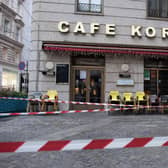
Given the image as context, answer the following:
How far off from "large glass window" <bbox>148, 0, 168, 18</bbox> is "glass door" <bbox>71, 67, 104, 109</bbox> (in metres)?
4.64

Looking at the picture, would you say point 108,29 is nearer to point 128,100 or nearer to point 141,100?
point 128,100

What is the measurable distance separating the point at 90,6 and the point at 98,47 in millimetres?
2764

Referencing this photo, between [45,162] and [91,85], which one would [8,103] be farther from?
[45,162]

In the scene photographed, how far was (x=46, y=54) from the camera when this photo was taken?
11422 mm

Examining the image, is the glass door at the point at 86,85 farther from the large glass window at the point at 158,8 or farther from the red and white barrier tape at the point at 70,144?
the red and white barrier tape at the point at 70,144

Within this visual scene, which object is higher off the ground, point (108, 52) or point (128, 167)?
point (108, 52)

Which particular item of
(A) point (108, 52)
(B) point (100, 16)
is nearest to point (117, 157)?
(A) point (108, 52)

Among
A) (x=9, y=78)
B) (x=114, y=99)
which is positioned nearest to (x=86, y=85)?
(x=114, y=99)

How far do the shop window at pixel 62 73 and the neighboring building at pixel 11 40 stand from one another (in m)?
19.9

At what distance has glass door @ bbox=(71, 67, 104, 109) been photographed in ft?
39.0

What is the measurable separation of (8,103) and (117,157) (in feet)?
26.3

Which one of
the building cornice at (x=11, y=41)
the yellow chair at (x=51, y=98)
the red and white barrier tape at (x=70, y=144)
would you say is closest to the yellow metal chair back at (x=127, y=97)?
the yellow chair at (x=51, y=98)

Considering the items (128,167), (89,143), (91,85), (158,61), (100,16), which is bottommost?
(128,167)

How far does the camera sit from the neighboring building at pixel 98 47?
1138 centimetres
